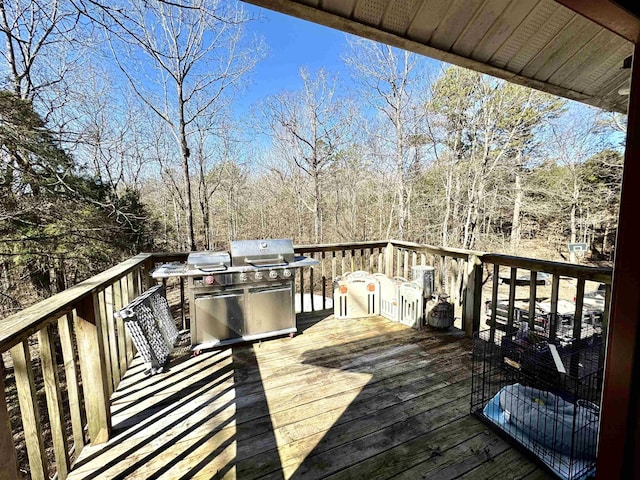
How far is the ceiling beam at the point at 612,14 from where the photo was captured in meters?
0.92

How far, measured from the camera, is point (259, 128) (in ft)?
34.1

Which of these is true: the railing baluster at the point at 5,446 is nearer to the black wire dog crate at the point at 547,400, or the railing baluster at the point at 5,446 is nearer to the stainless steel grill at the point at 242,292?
the stainless steel grill at the point at 242,292

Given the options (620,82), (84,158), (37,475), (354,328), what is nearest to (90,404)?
(37,475)

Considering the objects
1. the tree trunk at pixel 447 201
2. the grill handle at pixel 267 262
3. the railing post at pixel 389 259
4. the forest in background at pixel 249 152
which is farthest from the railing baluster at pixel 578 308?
the tree trunk at pixel 447 201

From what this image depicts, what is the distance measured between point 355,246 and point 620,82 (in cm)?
284

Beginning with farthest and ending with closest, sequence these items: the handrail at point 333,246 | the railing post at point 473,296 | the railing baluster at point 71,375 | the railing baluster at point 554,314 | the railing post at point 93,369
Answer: the handrail at point 333,246 < the railing post at point 473,296 < the railing baluster at point 554,314 < the railing post at point 93,369 < the railing baluster at point 71,375

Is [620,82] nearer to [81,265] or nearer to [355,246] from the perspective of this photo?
[355,246]

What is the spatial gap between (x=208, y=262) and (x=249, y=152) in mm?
10065

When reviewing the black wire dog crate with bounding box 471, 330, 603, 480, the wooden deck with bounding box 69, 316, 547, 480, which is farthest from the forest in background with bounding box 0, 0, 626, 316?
the black wire dog crate with bounding box 471, 330, 603, 480

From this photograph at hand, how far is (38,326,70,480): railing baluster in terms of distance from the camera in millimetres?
1366

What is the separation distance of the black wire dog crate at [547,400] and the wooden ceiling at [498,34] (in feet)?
5.39

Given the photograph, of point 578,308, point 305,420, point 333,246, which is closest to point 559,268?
point 578,308

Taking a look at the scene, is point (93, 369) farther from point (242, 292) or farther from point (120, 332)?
point (242, 292)

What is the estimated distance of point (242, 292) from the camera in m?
2.90
